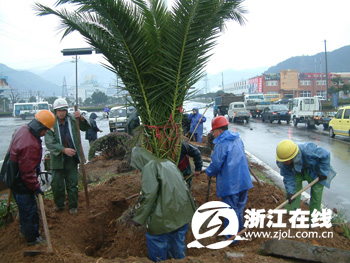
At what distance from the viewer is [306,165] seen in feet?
13.8

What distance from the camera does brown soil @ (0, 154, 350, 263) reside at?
331cm

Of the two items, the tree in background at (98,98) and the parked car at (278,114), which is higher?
the tree in background at (98,98)

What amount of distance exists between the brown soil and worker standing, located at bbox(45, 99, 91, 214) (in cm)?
28

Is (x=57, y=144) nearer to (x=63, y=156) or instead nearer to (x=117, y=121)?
(x=63, y=156)

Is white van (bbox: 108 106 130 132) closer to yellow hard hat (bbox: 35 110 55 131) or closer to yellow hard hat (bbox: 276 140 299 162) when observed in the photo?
Answer: yellow hard hat (bbox: 35 110 55 131)

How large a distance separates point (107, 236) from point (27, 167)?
5.98ft

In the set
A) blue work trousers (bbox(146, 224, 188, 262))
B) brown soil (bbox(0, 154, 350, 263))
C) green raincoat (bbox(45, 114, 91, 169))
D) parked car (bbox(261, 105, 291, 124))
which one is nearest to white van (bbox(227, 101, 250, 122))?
parked car (bbox(261, 105, 291, 124))

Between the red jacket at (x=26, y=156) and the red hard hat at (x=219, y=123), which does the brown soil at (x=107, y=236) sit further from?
the red hard hat at (x=219, y=123)

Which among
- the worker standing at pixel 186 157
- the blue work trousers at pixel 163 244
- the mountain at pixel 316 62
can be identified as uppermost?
the mountain at pixel 316 62

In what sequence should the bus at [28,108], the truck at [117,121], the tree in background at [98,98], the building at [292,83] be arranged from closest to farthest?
the truck at [117,121] < the bus at [28,108] < the building at [292,83] < the tree in background at [98,98]

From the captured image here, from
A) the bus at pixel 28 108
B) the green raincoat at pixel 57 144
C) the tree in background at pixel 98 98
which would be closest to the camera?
the green raincoat at pixel 57 144

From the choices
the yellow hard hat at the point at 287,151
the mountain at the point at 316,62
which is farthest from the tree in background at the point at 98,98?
the mountain at the point at 316,62

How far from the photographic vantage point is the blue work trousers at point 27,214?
12.1 feet

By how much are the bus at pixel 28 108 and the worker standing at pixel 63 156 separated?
40.7 meters
